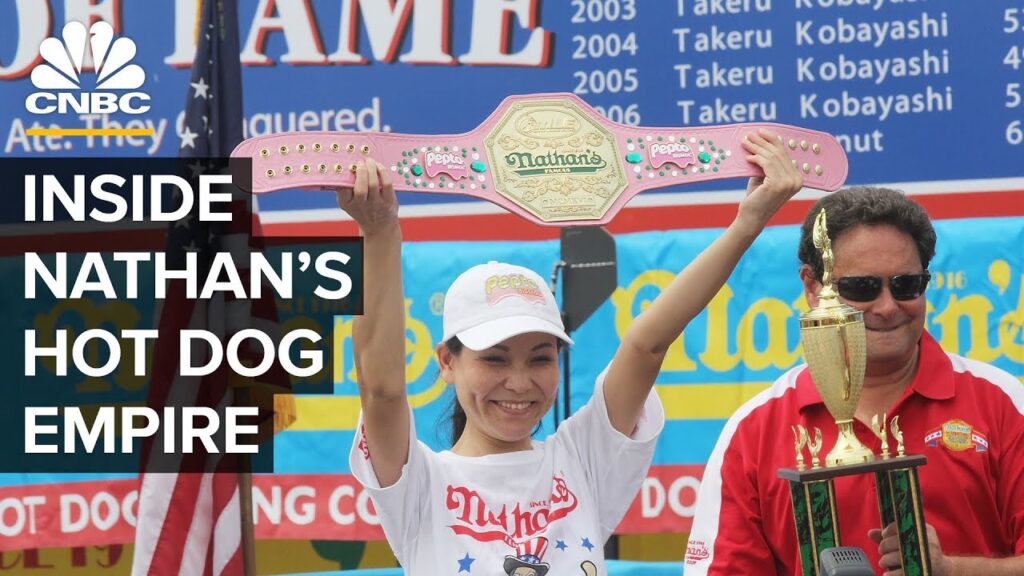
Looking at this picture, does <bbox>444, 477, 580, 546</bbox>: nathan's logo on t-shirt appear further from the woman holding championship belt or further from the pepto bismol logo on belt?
the pepto bismol logo on belt

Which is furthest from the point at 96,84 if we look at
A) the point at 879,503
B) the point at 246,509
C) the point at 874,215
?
the point at 879,503

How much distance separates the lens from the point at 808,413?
8.43ft

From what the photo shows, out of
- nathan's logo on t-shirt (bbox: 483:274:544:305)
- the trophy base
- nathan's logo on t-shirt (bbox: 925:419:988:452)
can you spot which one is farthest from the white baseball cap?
nathan's logo on t-shirt (bbox: 925:419:988:452)

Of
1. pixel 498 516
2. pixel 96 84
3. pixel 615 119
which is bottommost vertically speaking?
pixel 498 516

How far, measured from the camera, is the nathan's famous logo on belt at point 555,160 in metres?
2.53

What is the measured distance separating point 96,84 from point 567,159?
2.94 metres

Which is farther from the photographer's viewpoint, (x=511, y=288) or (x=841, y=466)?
(x=511, y=288)

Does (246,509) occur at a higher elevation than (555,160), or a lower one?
lower

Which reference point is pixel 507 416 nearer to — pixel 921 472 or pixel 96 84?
pixel 921 472

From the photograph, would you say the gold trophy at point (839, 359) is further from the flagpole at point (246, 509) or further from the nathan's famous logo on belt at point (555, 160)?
the flagpole at point (246, 509)

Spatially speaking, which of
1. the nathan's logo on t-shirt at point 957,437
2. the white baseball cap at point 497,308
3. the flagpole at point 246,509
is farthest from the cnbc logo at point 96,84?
the nathan's logo on t-shirt at point 957,437

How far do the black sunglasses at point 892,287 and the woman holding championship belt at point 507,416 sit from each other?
21cm

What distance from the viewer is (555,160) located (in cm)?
258

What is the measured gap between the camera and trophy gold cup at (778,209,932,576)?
2217mm
